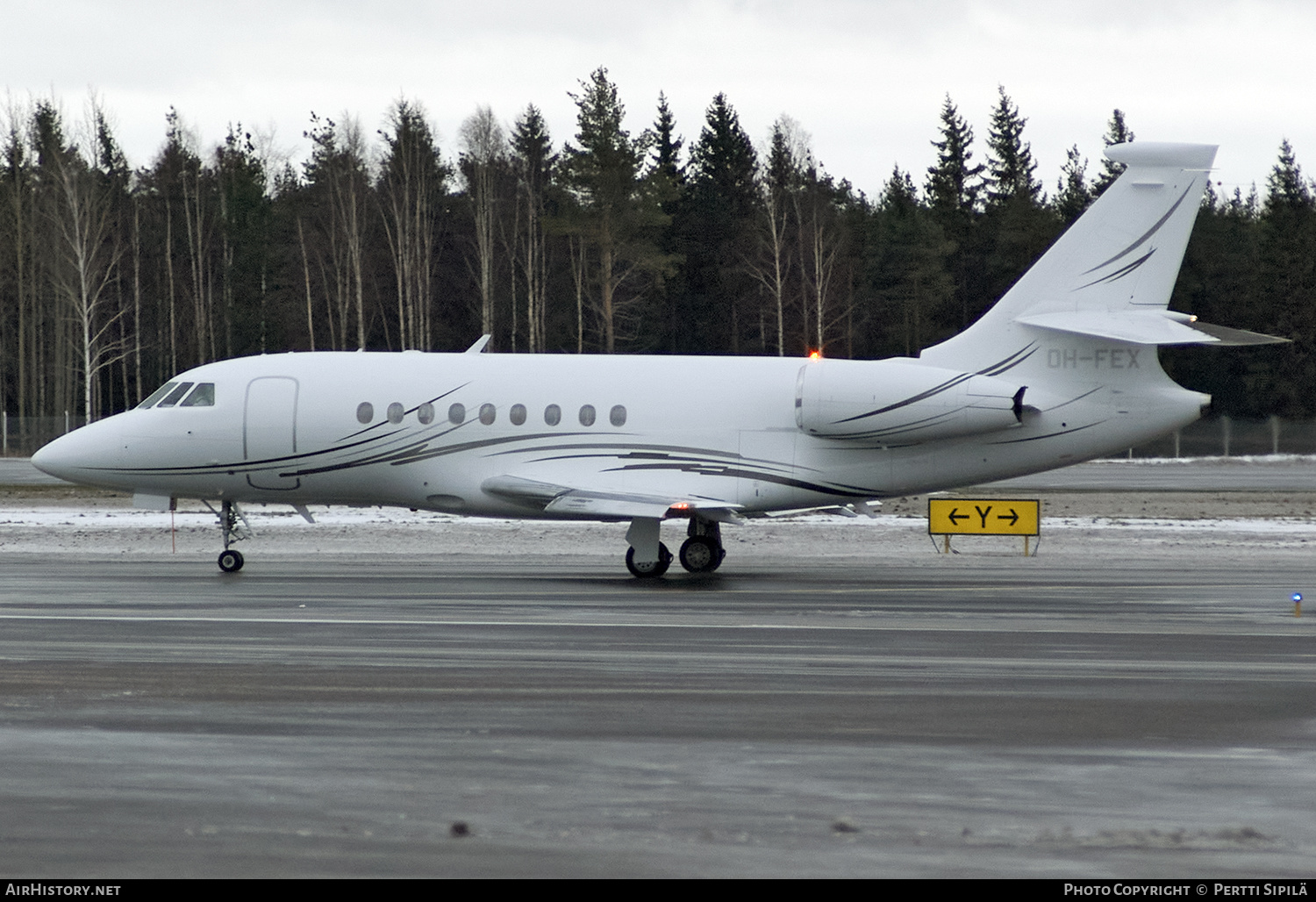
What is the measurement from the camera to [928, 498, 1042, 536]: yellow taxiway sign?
24531mm

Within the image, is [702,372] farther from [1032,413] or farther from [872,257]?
[872,257]

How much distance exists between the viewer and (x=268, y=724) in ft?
32.5

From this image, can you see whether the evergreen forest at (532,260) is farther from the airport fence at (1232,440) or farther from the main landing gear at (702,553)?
the main landing gear at (702,553)

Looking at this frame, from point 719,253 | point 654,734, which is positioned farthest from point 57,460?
point 719,253

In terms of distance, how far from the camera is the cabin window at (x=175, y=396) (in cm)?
2178

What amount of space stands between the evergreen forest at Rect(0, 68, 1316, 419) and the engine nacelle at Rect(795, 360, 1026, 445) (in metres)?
46.8

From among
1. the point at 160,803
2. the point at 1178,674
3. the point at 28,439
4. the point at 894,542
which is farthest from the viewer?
the point at 28,439

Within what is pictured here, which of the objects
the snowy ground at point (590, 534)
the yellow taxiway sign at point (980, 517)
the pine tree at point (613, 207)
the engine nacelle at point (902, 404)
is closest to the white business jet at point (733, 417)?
the engine nacelle at point (902, 404)

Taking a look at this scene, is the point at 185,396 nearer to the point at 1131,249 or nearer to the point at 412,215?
the point at 1131,249

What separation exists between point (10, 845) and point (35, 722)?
323 cm

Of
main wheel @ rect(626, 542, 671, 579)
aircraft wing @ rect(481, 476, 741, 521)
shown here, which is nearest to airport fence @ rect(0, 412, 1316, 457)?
main wheel @ rect(626, 542, 671, 579)

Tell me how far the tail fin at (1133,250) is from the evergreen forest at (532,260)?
4636 centimetres
